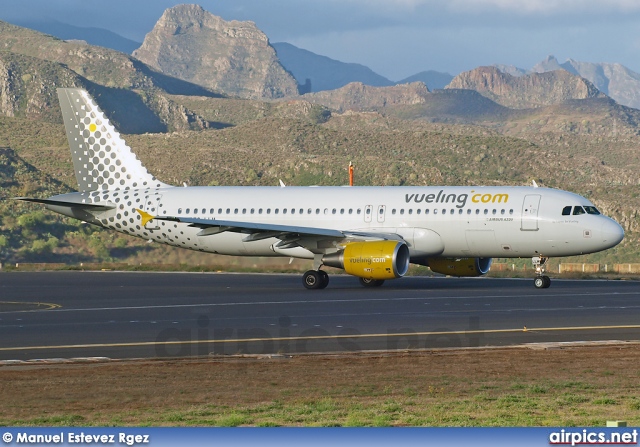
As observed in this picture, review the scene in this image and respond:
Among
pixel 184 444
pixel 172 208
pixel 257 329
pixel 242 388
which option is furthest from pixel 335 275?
pixel 184 444

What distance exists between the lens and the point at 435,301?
34.7 metres

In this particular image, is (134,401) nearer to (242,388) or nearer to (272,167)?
(242,388)

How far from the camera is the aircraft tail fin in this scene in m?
47.5

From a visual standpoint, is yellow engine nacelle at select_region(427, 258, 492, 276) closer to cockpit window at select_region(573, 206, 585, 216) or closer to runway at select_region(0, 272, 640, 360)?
runway at select_region(0, 272, 640, 360)

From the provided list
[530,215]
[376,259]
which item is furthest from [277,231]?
[530,215]

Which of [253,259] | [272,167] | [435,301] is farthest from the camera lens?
[272,167]

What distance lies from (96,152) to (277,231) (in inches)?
442

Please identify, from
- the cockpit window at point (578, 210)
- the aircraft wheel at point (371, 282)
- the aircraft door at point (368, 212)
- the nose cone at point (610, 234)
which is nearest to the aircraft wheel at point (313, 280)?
the aircraft wheel at point (371, 282)

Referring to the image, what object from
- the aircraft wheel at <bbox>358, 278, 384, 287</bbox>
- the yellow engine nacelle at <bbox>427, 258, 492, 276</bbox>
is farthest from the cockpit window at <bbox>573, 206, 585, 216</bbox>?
the aircraft wheel at <bbox>358, 278, 384, 287</bbox>

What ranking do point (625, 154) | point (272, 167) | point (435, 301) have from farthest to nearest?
point (625, 154)
point (272, 167)
point (435, 301)

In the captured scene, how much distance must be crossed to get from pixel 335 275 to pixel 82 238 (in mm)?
28164

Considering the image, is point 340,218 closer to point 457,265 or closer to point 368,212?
point 368,212

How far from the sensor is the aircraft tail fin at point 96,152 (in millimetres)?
47531

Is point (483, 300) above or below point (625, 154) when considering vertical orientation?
below
